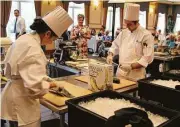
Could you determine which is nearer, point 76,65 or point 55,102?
point 55,102

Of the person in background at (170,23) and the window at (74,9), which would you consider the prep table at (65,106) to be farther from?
the person in background at (170,23)

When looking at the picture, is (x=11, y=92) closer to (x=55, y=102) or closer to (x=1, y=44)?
(x=55, y=102)

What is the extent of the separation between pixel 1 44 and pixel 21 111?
1244 millimetres

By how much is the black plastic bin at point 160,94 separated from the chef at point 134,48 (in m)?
0.41

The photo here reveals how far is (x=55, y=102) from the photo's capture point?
53.6 inches

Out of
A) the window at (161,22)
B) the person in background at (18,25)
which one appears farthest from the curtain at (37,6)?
the window at (161,22)

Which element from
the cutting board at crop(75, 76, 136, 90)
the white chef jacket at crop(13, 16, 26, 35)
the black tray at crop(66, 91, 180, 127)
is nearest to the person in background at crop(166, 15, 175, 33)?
the white chef jacket at crop(13, 16, 26, 35)

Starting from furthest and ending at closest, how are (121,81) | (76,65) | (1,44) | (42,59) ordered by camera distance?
(76,65) → (1,44) → (121,81) → (42,59)

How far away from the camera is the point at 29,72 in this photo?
46.8 inches

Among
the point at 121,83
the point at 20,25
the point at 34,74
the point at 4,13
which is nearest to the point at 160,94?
the point at 121,83

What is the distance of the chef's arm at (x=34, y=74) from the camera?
3.88ft

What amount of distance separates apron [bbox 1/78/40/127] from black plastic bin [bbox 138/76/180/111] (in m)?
0.74

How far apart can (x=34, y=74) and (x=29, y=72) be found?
0.09 feet

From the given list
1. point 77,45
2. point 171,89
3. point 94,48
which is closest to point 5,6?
point 94,48
